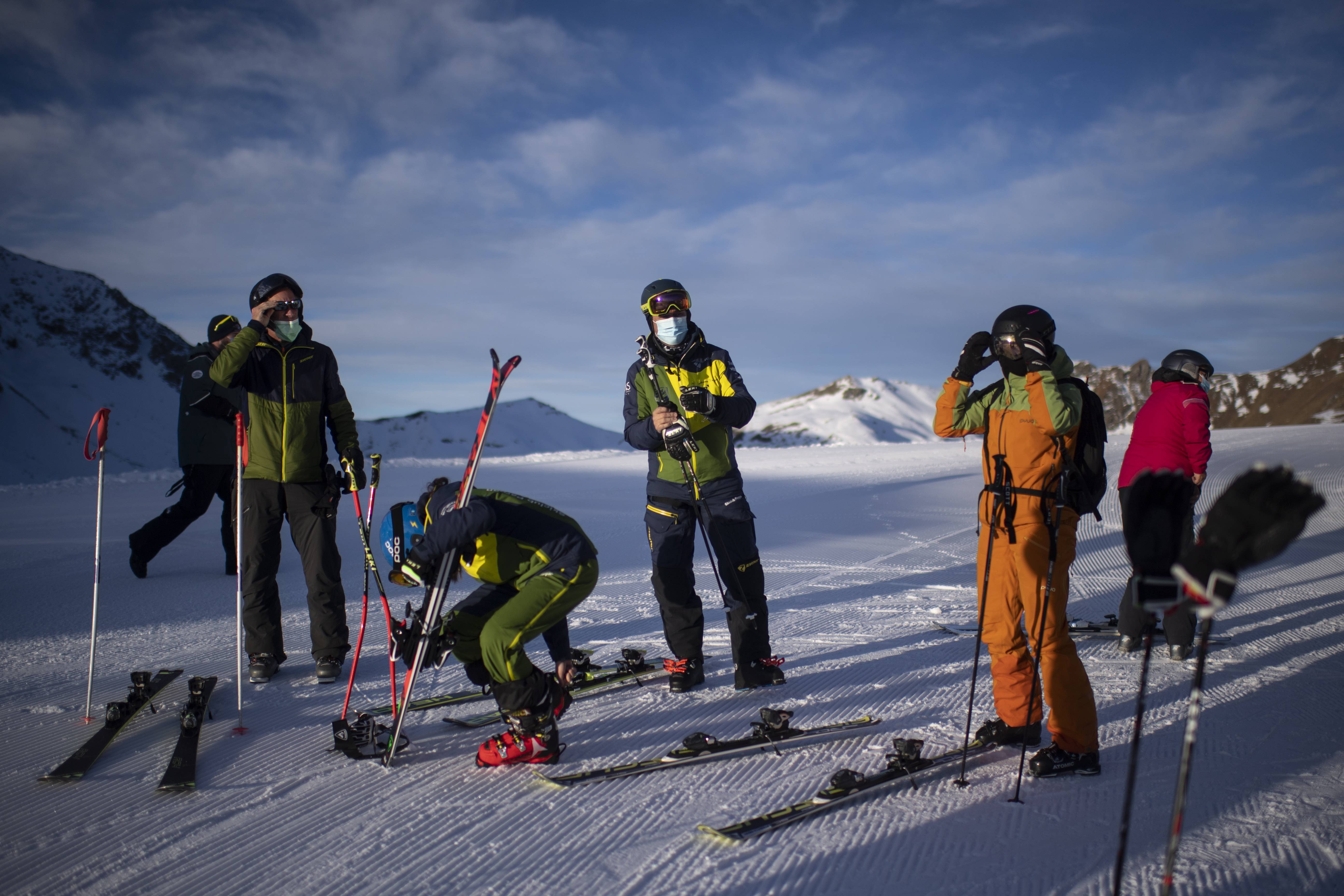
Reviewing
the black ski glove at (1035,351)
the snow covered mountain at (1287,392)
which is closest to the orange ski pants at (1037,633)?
the black ski glove at (1035,351)

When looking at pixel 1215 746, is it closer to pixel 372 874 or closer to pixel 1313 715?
pixel 1313 715

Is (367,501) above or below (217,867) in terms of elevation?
above

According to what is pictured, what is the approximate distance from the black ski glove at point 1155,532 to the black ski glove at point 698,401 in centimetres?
217

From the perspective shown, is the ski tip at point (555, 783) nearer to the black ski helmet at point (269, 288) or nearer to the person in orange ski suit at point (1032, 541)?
the person in orange ski suit at point (1032, 541)

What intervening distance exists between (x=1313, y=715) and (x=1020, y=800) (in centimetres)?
184

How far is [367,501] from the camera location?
34.4ft

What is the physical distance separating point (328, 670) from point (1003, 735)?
11.0 feet

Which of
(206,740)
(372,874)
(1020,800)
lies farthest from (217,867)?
(1020,800)

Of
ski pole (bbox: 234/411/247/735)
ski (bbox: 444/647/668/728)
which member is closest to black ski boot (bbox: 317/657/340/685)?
ski pole (bbox: 234/411/247/735)

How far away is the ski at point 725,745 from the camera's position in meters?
2.90

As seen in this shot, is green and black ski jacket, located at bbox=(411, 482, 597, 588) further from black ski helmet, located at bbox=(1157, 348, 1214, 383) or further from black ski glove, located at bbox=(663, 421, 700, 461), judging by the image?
black ski helmet, located at bbox=(1157, 348, 1214, 383)

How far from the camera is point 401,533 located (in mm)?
3070

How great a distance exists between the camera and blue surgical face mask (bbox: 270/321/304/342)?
402 centimetres

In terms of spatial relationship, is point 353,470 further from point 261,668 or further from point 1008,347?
point 1008,347
